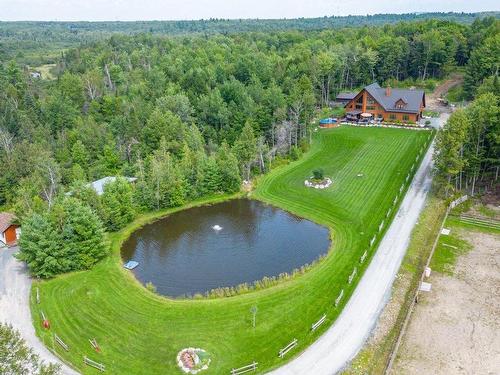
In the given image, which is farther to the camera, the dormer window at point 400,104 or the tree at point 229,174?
the dormer window at point 400,104

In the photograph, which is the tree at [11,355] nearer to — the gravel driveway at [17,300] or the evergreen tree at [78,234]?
the gravel driveway at [17,300]

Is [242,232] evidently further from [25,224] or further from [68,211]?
[25,224]

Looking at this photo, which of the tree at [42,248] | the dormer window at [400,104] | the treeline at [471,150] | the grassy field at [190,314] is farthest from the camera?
the dormer window at [400,104]

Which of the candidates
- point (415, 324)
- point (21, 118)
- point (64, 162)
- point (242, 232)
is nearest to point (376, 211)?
point (242, 232)

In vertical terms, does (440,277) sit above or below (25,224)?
below

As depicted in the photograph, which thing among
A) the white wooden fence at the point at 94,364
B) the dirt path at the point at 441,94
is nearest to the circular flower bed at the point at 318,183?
the white wooden fence at the point at 94,364

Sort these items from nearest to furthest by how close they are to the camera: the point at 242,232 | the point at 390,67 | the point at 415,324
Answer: the point at 415,324
the point at 242,232
the point at 390,67

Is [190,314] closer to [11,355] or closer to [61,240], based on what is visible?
[61,240]

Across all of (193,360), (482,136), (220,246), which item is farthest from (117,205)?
(482,136)
